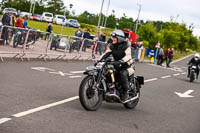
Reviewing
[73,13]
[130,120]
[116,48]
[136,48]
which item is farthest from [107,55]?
[73,13]

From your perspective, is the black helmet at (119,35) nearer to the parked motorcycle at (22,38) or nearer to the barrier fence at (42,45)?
the barrier fence at (42,45)

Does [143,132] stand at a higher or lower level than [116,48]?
lower

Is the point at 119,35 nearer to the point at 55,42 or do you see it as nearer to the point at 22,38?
the point at 22,38

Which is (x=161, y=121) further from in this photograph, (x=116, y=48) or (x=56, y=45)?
(x=56, y=45)

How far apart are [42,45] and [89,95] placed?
11481 millimetres

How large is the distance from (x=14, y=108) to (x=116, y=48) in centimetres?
257

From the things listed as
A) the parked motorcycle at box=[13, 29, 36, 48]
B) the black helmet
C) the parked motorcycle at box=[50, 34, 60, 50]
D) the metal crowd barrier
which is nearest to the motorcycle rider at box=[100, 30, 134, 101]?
the black helmet

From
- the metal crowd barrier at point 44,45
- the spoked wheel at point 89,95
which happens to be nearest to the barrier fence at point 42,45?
the metal crowd barrier at point 44,45

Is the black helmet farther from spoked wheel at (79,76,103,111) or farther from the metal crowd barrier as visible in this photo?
the metal crowd barrier

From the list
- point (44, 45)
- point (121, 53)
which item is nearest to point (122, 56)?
point (121, 53)

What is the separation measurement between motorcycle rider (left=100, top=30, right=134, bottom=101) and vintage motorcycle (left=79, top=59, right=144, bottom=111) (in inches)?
4.6

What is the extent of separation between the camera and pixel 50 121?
6348 millimetres

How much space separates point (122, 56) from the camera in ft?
27.7

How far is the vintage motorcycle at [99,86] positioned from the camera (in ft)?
24.6
